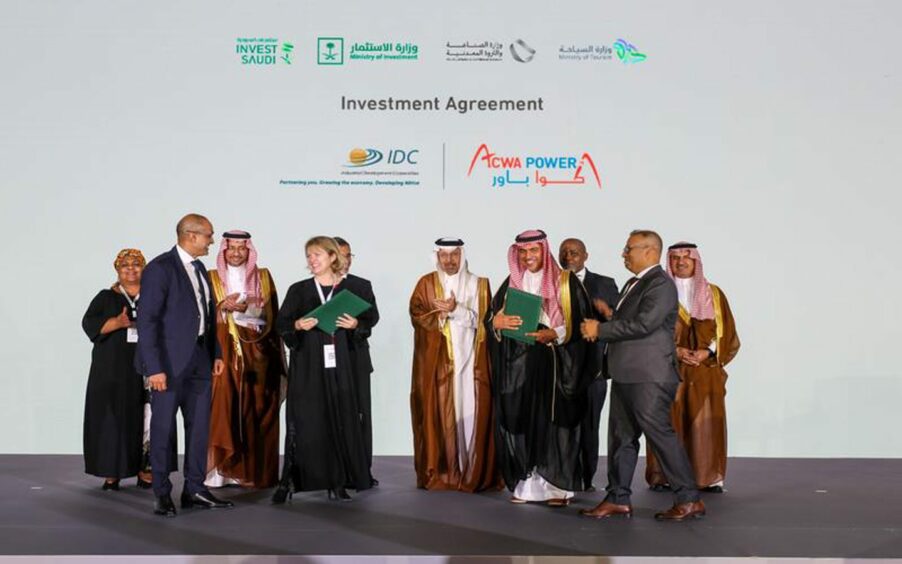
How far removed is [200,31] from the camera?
7789mm

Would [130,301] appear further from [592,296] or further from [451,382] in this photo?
[592,296]

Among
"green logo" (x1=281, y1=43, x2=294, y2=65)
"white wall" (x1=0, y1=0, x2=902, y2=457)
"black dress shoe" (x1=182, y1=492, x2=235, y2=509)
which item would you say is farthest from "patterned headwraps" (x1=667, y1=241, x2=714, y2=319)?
"green logo" (x1=281, y1=43, x2=294, y2=65)

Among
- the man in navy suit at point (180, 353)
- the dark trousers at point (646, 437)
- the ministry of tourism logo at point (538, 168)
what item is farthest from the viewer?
the ministry of tourism logo at point (538, 168)

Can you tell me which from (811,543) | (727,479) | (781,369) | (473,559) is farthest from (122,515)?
(781,369)

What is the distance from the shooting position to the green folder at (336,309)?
550 centimetres

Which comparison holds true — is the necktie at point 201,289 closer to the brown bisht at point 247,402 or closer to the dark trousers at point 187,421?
the dark trousers at point 187,421

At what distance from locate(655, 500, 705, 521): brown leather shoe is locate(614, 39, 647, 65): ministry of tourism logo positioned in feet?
12.2

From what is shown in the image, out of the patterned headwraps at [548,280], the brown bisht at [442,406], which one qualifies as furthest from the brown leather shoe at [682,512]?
the brown bisht at [442,406]

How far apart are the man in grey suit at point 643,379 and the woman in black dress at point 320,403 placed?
126cm

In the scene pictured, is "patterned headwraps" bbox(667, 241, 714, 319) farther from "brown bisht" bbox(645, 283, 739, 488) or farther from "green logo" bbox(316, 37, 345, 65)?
"green logo" bbox(316, 37, 345, 65)

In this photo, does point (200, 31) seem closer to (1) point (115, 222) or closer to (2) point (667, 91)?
(1) point (115, 222)

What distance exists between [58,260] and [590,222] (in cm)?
376

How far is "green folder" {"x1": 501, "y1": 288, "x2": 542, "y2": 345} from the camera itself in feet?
17.6

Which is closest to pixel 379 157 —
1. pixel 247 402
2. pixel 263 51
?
pixel 263 51
